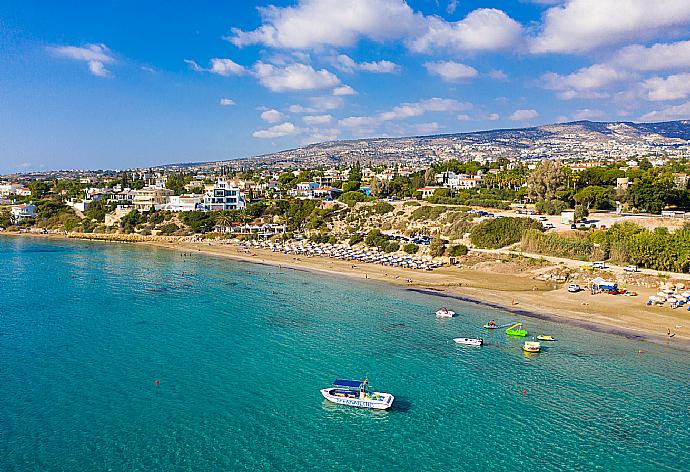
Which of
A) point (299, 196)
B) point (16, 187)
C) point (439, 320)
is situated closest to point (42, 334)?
point (439, 320)

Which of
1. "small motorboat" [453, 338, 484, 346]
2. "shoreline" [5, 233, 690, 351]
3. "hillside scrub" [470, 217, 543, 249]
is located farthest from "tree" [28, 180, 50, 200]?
"small motorboat" [453, 338, 484, 346]

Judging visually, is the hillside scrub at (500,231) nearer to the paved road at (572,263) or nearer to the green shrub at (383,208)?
the paved road at (572,263)

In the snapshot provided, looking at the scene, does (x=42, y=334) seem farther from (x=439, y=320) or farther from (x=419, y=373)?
(x=439, y=320)

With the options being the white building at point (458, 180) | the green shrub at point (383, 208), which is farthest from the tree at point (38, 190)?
the white building at point (458, 180)

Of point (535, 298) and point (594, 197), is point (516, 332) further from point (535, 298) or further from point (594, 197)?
point (594, 197)

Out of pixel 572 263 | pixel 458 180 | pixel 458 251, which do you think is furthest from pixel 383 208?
pixel 572 263

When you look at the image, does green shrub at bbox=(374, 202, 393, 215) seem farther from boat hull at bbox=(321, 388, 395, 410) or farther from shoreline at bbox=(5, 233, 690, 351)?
boat hull at bbox=(321, 388, 395, 410)

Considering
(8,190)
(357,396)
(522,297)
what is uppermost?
(8,190)
